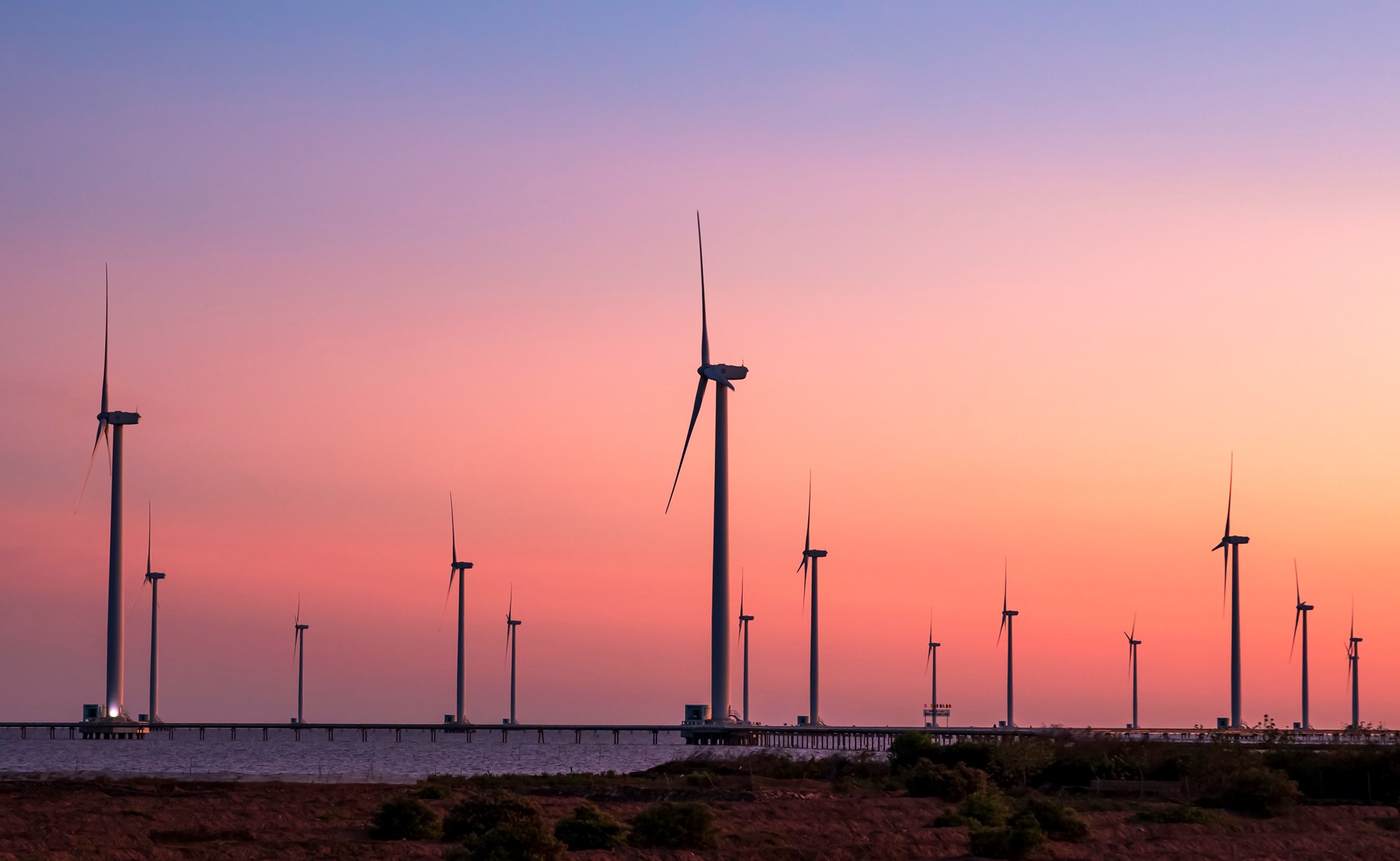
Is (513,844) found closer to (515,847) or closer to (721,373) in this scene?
(515,847)

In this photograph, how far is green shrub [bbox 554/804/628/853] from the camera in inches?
2076

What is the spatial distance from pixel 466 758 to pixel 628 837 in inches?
5381

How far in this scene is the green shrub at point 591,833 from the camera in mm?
52719

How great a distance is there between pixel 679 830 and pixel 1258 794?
94.5 ft

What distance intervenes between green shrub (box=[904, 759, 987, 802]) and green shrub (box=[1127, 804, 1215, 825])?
10683 millimetres

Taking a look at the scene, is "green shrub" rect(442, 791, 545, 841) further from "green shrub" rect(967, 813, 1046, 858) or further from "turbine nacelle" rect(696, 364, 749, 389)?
"turbine nacelle" rect(696, 364, 749, 389)

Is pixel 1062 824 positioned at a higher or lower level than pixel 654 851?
higher

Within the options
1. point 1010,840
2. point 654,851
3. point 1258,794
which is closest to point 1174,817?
point 1258,794

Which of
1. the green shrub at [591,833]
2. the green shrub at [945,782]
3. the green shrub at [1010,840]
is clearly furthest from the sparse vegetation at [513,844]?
the green shrub at [945,782]

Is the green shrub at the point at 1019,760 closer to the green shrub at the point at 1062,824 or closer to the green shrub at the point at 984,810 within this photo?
the green shrub at the point at 984,810

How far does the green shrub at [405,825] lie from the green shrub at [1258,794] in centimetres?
3420

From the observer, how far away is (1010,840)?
52281mm

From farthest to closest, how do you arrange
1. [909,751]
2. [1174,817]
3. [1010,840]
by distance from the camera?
1. [909,751]
2. [1174,817]
3. [1010,840]

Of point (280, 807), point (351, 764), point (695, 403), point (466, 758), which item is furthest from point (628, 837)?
point (466, 758)
